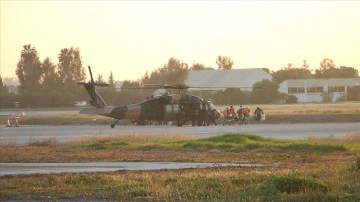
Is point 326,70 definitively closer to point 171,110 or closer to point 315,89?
point 315,89

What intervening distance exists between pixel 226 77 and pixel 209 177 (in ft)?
417

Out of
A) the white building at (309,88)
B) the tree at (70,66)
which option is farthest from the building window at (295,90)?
the tree at (70,66)

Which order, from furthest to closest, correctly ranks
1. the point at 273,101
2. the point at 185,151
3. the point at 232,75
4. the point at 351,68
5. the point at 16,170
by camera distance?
1. the point at 351,68
2. the point at 232,75
3. the point at 273,101
4. the point at 185,151
5. the point at 16,170

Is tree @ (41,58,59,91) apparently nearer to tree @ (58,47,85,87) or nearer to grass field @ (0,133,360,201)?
tree @ (58,47,85,87)

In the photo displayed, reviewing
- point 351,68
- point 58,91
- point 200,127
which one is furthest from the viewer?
point 351,68

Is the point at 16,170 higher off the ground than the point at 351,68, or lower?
lower

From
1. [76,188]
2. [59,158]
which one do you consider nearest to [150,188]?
[76,188]

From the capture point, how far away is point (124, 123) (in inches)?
3105

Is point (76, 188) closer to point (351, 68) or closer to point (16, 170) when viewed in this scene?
point (16, 170)

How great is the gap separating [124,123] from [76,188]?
56.3m

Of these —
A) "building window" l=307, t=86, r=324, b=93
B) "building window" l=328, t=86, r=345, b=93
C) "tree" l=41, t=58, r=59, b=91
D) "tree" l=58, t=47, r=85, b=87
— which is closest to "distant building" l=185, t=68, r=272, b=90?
"building window" l=307, t=86, r=324, b=93

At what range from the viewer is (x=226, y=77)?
495ft

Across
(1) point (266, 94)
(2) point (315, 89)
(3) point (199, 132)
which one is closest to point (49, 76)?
(1) point (266, 94)

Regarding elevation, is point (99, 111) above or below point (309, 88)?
below
